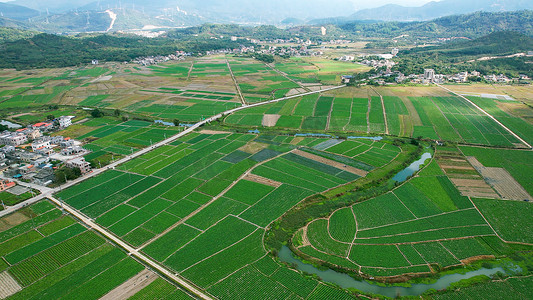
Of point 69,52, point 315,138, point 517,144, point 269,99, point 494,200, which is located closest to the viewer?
point 494,200

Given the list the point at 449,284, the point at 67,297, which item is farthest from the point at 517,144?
the point at 67,297

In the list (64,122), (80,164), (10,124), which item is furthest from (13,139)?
(80,164)

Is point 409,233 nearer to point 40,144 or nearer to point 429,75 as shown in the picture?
point 40,144

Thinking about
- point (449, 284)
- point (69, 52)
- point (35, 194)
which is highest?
point (69, 52)

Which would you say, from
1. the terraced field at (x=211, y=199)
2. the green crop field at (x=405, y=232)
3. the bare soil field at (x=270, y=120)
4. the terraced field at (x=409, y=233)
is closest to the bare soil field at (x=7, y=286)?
the terraced field at (x=211, y=199)

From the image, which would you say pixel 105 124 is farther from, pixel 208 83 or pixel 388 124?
pixel 388 124

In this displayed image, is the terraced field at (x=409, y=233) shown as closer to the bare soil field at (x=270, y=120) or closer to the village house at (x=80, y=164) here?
the village house at (x=80, y=164)
